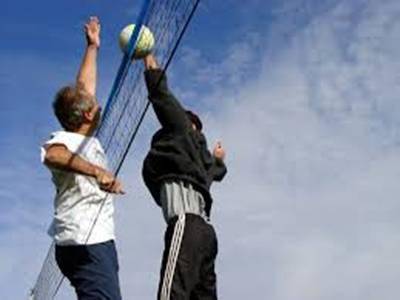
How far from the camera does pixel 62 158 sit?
5.77m

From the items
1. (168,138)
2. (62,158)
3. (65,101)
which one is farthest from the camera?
(168,138)

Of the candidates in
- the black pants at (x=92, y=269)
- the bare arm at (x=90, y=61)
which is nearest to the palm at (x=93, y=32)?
the bare arm at (x=90, y=61)

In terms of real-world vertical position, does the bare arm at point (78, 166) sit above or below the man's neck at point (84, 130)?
below

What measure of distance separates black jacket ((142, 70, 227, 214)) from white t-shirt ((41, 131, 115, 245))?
3.56 ft

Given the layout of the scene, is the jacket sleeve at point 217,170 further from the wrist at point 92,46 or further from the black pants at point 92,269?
the black pants at point 92,269

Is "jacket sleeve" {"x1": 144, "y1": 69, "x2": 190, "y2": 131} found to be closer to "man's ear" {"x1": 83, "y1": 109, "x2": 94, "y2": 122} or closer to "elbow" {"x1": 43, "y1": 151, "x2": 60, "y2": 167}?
"man's ear" {"x1": 83, "y1": 109, "x2": 94, "y2": 122}

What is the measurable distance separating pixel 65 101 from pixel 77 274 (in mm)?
1175

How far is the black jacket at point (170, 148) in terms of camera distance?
7.07m

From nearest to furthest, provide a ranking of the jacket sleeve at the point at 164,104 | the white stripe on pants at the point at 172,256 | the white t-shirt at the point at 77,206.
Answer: the white t-shirt at the point at 77,206 → the white stripe on pants at the point at 172,256 → the jacket sleeve at the point at 164,104

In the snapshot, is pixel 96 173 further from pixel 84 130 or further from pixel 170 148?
pixel 170 148

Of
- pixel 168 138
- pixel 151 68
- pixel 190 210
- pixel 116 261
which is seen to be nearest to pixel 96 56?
pixel 151 68

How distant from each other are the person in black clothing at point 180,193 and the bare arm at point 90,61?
43cm

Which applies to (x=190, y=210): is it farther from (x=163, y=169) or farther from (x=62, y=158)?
(x=62, y=158)

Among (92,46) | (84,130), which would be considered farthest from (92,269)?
(92,46)
